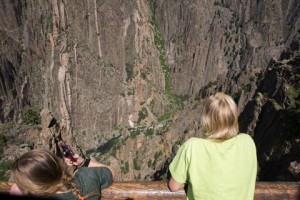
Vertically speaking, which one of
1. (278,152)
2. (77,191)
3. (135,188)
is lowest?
(278,152)

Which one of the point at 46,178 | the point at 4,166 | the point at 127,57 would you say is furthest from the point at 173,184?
the point at 127,57

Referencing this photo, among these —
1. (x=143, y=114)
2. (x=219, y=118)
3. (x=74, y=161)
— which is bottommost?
(x=143, y=114)

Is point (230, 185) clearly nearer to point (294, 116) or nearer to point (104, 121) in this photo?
point (294, 116)

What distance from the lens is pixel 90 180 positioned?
13.5 ft

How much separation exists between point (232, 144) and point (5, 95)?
83.8 meters

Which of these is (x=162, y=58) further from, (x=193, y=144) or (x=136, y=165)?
(x=193, y=144)

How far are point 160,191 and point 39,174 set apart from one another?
158cm

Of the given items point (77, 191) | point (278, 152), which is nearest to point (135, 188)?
point (77, 191)

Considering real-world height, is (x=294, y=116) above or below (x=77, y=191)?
below

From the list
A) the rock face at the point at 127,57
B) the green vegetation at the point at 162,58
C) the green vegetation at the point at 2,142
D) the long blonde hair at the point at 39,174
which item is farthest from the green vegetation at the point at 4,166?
the green vegetation at the point at 162,58

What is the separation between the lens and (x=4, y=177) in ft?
87.8

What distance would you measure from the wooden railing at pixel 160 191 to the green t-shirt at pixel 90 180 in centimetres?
27

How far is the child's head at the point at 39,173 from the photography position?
356 centimetres

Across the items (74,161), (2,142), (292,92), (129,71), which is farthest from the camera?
(129,71)
